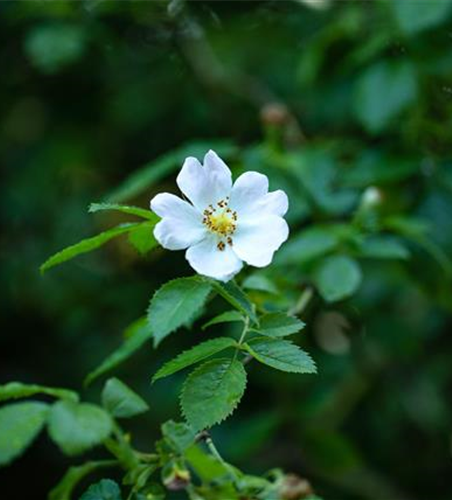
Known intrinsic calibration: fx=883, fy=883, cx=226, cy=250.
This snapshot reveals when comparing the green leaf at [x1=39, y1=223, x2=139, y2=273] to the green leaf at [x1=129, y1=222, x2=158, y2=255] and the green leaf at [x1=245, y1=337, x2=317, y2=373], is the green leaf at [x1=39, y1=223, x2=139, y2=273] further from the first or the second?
the green leaf at [x1=245, y1=337, x2=317, y2=373]

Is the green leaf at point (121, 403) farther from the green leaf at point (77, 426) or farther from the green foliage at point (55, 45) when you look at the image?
the green foliage at point (55, 45)

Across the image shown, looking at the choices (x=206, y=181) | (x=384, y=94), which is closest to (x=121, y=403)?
(x=206, y=181)

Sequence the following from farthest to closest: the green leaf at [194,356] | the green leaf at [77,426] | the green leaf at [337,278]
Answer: the green leaf at [337,278] < the green leaf at [194,356] < the green leaf at [77,426]

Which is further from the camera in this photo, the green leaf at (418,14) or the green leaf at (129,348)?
the green leaf at (418,14)

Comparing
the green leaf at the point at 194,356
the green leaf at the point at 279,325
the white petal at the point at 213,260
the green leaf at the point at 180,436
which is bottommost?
the green leaf at the point at 180,436

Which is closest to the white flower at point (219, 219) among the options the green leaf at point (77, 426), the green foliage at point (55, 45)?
the green leaf at point (77, 426)

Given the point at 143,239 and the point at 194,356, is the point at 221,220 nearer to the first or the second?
the point at 143,239
